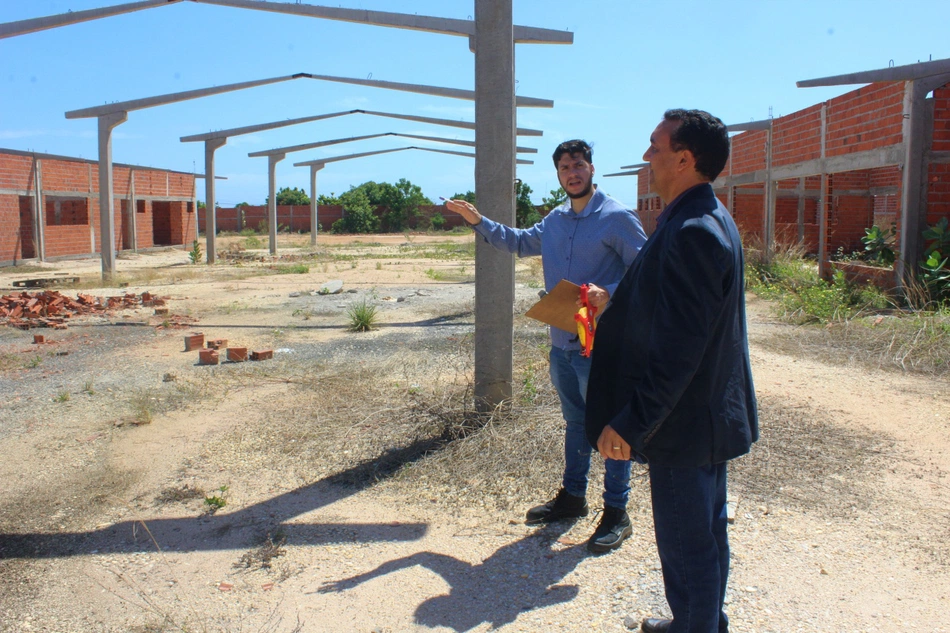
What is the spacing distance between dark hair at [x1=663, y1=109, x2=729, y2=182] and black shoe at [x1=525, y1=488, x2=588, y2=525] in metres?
2.03

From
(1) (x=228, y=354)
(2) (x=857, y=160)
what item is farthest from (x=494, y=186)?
(2) (x=857, y=160)

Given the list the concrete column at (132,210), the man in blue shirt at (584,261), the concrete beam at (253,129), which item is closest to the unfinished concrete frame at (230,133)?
the concrete beam at (253,129)

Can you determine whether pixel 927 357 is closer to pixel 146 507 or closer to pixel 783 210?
pixel 146 507

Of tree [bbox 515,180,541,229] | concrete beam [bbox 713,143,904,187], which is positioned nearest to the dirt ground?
concrete beam [bbox 713,143,904,187]

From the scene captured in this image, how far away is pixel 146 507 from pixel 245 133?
21.6 meters

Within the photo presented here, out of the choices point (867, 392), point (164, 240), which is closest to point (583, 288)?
point (867, 392)

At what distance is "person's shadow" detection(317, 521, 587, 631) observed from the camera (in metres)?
3.04

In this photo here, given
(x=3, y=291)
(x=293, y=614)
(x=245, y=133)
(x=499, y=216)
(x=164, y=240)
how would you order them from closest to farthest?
1. (x=293, y=614)
2. (x=499, y=216)
3. (x=3, y=291)
4. (x=245, y=133)
5. (x=164, y=240)

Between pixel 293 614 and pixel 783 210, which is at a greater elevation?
pixel 783 210

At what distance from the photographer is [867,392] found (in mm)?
6367

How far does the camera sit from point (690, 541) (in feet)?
7.52

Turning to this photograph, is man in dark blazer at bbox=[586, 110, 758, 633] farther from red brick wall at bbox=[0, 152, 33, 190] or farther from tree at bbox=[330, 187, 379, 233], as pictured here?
tree at bbox=[330, 187, 379, 233]

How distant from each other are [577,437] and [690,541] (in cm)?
144

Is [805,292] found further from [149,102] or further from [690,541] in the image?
[149,102]
